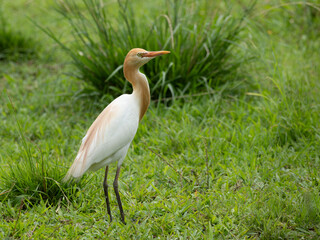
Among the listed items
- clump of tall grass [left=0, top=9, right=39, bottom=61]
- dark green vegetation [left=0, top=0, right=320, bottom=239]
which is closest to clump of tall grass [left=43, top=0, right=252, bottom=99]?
dark green vegetation [left=0, top=0, right=320, bottom=239]

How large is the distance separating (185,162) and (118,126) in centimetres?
111

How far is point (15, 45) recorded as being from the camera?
570 centimetres

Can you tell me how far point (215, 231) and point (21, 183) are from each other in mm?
1443

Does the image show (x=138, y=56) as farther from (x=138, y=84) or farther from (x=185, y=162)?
(x=185, y=162)

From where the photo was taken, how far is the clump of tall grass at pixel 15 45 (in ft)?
18.6

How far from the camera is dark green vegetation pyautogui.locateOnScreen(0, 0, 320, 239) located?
A: 277 cm

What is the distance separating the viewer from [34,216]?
2.90 meters

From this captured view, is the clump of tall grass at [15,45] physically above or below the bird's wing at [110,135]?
above

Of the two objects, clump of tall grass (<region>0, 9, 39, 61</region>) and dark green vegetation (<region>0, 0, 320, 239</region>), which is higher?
clump of tall grass (<region>0, 9, 39, 61</region>)

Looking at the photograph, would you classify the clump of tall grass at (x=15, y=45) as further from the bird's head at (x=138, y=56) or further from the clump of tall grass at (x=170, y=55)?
the bird's head at (x=138, y=56)

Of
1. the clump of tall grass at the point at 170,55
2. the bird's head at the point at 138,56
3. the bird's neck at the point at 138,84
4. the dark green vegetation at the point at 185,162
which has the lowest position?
the dark green vegetation at the point at 185,162

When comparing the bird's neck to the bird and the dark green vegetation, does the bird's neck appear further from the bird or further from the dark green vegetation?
the dark green vegetation

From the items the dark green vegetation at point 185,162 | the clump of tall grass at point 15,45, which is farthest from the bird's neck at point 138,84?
the clump of tall grass at point 15,45

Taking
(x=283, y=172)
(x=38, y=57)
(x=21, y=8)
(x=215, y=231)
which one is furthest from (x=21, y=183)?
(x=21, y=8)
